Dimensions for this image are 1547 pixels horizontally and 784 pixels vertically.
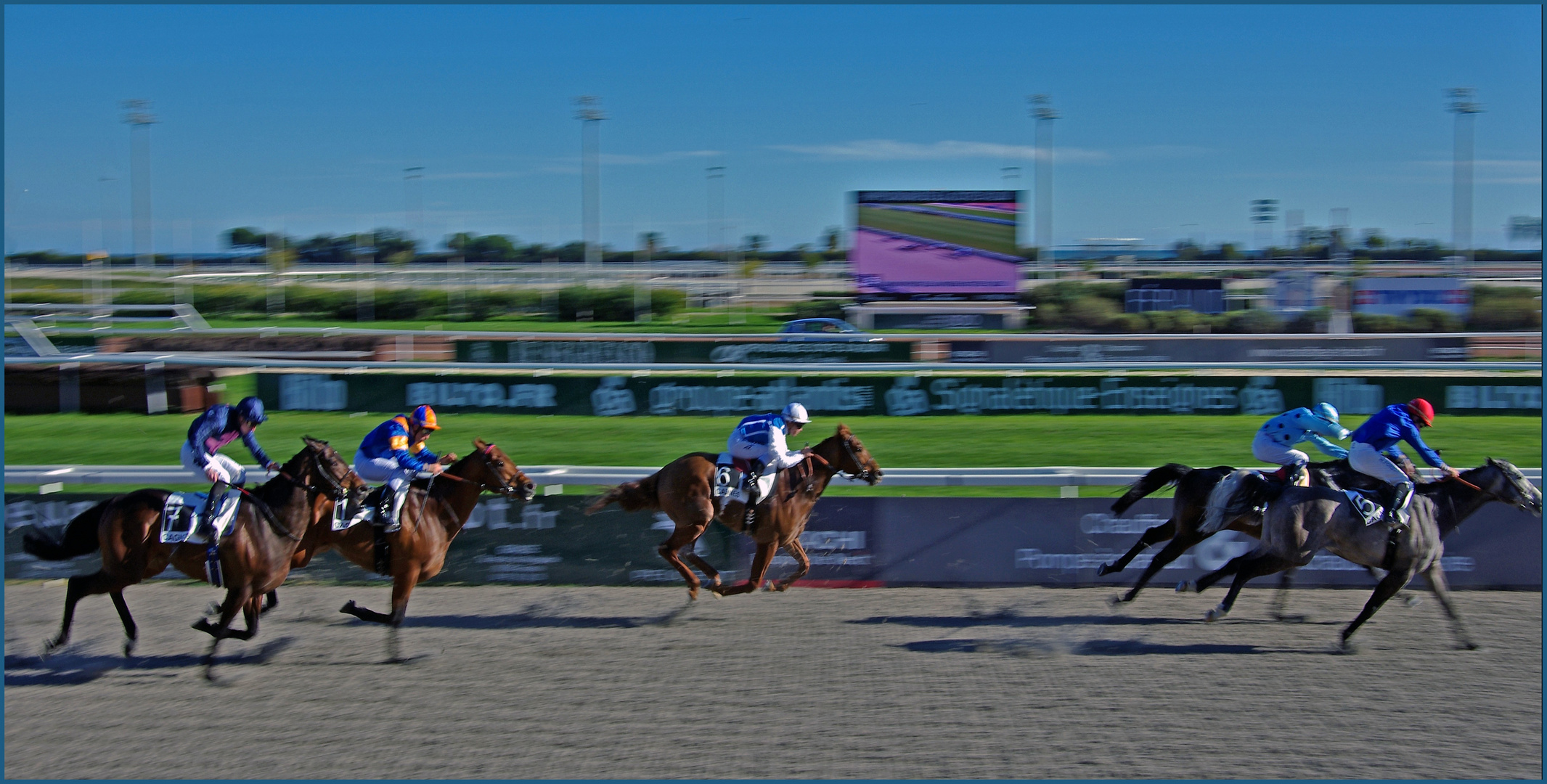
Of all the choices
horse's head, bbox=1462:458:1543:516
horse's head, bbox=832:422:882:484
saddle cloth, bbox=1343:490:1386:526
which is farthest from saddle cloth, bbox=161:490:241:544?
horse's head, bbox=1462:458:1543:516

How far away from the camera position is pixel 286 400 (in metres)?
16.4

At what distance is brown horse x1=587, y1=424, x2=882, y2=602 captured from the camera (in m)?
8.33

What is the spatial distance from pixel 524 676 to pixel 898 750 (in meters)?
2.37

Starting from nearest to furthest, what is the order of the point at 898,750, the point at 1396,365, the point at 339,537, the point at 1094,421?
the point at 898,750 → the point at 339,537 → the point at 1094,421 → the point at 1396,365

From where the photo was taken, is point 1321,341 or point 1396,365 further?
point 1321,341

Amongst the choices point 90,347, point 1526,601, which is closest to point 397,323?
point 90,347

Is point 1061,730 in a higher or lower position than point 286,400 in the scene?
lower

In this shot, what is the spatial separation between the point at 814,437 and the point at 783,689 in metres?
8.25

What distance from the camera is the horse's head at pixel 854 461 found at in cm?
857

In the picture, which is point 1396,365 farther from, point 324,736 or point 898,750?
point 324,736

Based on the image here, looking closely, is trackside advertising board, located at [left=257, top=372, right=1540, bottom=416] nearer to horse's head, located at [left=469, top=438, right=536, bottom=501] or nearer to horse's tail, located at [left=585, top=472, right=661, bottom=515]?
horse's tail, located at [left=585, top=472, right=661, bottom=515]

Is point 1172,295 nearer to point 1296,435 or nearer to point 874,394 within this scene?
point 874,394

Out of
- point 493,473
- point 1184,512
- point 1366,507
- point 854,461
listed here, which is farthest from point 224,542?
point 1366,507

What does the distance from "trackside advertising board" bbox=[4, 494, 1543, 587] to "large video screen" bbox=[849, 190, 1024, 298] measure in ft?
91.2
